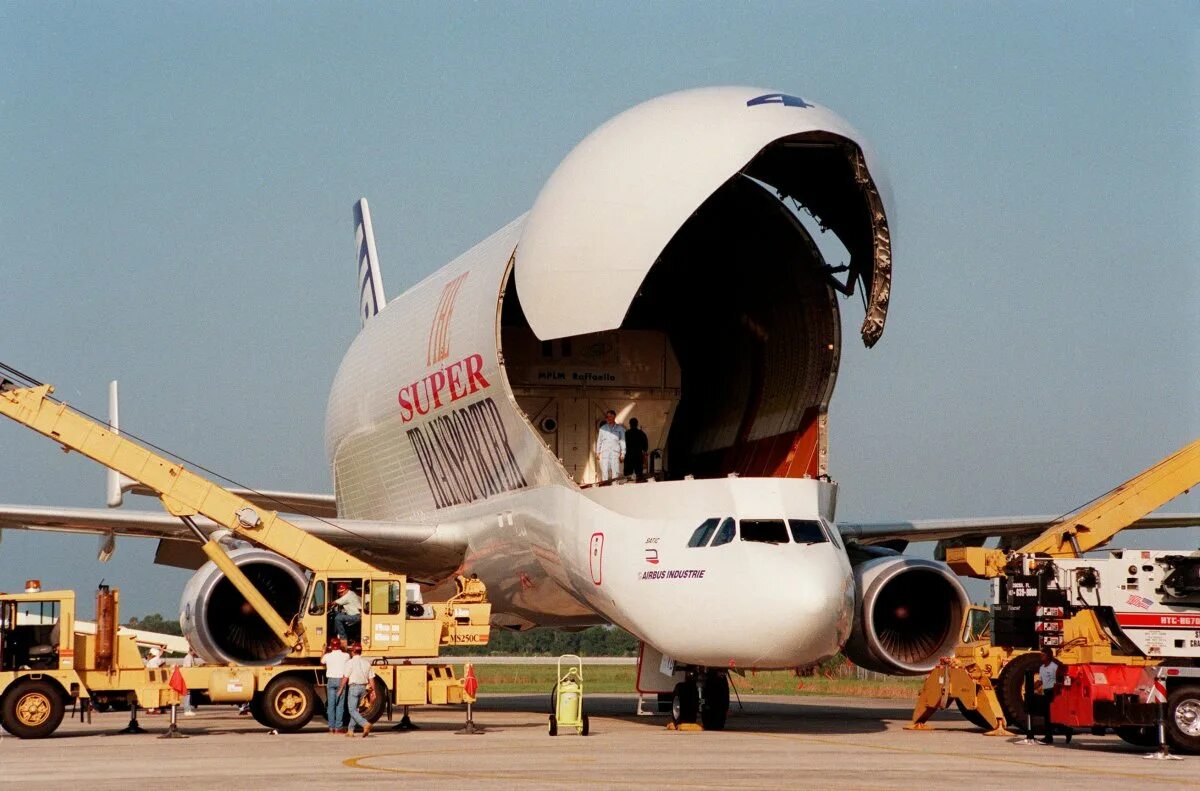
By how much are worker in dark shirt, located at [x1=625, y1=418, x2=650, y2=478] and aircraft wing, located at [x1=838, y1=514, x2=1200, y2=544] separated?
A: 15.5 ft

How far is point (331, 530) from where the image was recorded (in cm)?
2272

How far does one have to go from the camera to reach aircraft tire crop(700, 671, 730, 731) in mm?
18844

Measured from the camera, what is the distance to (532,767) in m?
13.5

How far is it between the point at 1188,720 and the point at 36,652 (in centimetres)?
1330

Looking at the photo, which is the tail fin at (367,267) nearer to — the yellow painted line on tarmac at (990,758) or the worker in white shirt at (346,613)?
the worker in white shirt at (346,613)

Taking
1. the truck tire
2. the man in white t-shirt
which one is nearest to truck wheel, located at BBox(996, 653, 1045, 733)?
the man in white t-shirt

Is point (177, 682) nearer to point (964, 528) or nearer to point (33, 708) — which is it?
point (33, 708)

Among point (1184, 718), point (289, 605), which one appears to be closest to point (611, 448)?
point (289, 605)

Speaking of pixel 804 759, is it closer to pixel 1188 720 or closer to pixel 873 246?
pixel 1188 720

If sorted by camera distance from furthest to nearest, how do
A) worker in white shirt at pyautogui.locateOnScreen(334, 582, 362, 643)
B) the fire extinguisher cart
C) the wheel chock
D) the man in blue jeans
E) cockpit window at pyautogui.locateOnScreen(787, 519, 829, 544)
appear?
worker in white shirt at pyautogui.locateOnScreen(334, 582, 362, 643)
the wheel chock
the man in blue jeans
the fire extinguisher cart
cockpit window at pyautogui.locateOnScreen(787, 519, 829, 544)

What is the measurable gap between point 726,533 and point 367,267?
793 inches

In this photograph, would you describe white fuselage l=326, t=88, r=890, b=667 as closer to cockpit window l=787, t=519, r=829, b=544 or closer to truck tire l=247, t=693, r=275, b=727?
cockpit window l=787, t=519, r=829, b=544

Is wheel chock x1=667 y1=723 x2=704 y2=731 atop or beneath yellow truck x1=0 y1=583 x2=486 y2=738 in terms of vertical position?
beneath

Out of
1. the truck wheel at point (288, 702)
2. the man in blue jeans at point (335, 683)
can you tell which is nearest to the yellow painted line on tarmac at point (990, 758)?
the man in blue jeans at point (335, 683)
